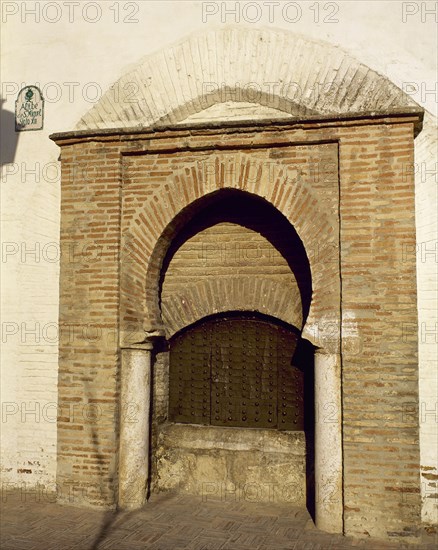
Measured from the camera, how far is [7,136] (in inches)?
288

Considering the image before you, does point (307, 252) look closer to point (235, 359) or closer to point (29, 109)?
point (235, 359)

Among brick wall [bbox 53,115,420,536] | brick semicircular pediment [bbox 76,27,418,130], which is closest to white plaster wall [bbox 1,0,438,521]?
brick semicircular pediment [bbox 76,27,418,130]

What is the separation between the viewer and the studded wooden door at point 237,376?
6801 mm

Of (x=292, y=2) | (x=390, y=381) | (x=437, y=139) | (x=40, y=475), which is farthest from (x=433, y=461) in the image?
(x=292, y=2)

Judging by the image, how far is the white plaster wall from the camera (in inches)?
266

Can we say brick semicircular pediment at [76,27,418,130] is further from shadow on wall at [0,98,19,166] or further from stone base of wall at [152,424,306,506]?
stone base of wall at [152,424,306,506]

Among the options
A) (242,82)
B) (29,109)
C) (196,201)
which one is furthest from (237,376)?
(29,109)

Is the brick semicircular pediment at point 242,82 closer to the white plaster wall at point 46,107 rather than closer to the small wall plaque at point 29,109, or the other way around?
the white plaster wall at point 46,107

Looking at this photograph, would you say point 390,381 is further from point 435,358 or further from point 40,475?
point 40,475

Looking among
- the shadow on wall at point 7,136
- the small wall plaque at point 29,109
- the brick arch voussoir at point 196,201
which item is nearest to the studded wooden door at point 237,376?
the brick arch voussoir at point 196,201

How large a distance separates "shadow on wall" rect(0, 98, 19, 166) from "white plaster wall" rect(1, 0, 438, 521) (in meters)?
0.02

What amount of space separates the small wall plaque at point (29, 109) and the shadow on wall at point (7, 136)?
0.24 feet

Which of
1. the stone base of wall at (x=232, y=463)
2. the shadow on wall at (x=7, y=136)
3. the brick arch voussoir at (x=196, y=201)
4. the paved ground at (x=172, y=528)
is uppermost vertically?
the shadow on wall at (x=7, y=136)

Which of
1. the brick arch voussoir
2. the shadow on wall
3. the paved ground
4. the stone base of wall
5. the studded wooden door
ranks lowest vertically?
the paved ground
